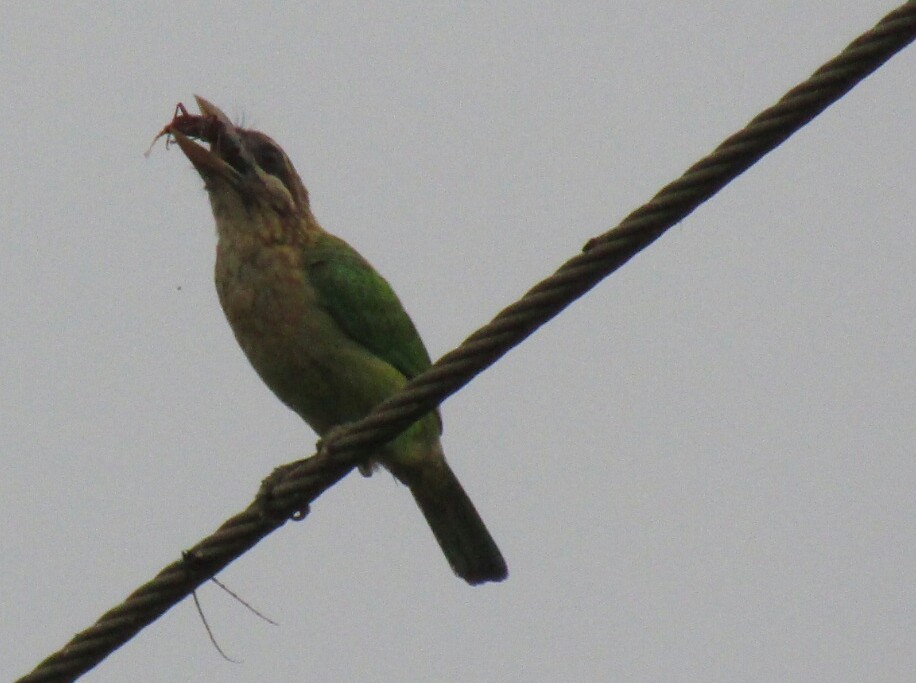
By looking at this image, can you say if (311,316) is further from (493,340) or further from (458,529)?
(493,340)

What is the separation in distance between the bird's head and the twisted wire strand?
2778mm

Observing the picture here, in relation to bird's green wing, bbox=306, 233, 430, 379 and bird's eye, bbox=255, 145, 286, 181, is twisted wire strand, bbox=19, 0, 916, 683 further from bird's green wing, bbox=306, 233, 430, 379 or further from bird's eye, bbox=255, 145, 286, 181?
bird's eye, bbox=255, 145, 286, 181

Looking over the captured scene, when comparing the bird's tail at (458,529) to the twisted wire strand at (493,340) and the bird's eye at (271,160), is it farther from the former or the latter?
the twisted wire strand at (493,340)

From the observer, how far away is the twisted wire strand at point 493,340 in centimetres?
408

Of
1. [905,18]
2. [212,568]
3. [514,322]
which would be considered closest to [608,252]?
[514,322]

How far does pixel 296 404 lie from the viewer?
24.1 ft

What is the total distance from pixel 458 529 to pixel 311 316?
1.39 metres

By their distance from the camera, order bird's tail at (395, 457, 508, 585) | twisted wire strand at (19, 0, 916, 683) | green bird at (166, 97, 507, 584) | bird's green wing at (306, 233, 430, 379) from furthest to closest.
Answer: bird's tail at (395, 457, 508, 585), bird's green wing at (306, 233, 430, 379), green bird at (166, 97, 507, 584), twisted wire strand at (19, 0, 916, 683)

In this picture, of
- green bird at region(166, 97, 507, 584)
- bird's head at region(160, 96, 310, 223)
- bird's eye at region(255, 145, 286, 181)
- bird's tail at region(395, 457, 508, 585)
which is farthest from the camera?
bird's eye at region(255, 145, 286, 181)

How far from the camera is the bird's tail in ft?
25.8

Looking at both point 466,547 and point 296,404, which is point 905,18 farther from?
point 466,547

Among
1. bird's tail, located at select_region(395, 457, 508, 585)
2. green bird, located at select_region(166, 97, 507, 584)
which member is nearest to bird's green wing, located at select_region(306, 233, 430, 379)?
green bird, located at select_region(166, 97, 507, 584)

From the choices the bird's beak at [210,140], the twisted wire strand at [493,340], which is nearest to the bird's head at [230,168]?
the bird's beak at [210,140]

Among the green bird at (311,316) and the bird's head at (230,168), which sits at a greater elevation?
the bird's head at (230,168)
